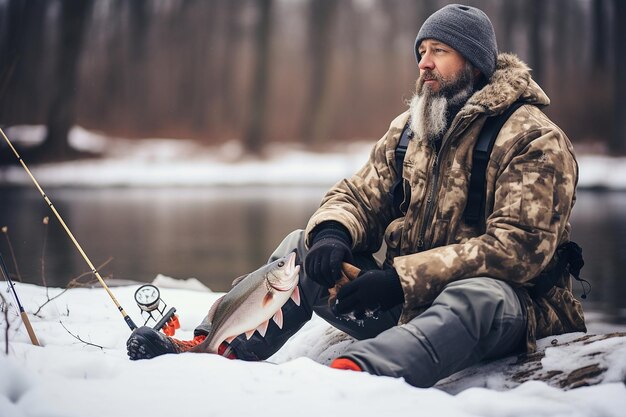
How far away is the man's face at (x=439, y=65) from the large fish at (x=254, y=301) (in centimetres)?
90

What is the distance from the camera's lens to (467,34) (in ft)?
10.1

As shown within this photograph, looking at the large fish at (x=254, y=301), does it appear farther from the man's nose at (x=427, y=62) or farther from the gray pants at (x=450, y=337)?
the man's nose at (x=427, y=62)

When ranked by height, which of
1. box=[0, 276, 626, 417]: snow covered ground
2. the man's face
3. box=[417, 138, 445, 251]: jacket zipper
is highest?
the man's face

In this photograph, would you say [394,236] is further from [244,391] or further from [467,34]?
[244,391]

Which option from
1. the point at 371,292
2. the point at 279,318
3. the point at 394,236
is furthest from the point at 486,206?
the point at 279,318

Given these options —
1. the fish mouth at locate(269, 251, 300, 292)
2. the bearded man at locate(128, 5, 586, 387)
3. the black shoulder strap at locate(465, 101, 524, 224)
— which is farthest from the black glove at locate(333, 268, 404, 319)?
the black shoulder strap at locate(465, 101, 524, 224)

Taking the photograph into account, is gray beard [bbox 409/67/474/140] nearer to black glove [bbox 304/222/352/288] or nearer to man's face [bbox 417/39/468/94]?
man's face [bbox 417/39/468/94]

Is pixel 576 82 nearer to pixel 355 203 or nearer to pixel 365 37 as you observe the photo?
pixel 365 37

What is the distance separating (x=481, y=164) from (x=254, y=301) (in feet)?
3.08

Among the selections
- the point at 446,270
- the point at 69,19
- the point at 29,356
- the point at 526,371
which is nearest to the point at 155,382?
the point at 29,356

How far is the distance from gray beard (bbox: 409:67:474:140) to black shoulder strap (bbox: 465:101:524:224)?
0.18 m

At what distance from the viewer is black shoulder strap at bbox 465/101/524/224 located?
2.89 m

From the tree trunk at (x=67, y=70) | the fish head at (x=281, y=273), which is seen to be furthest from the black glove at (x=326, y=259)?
the tree trunk at (x=67, y=70)

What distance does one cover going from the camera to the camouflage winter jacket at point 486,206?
2.72 m
